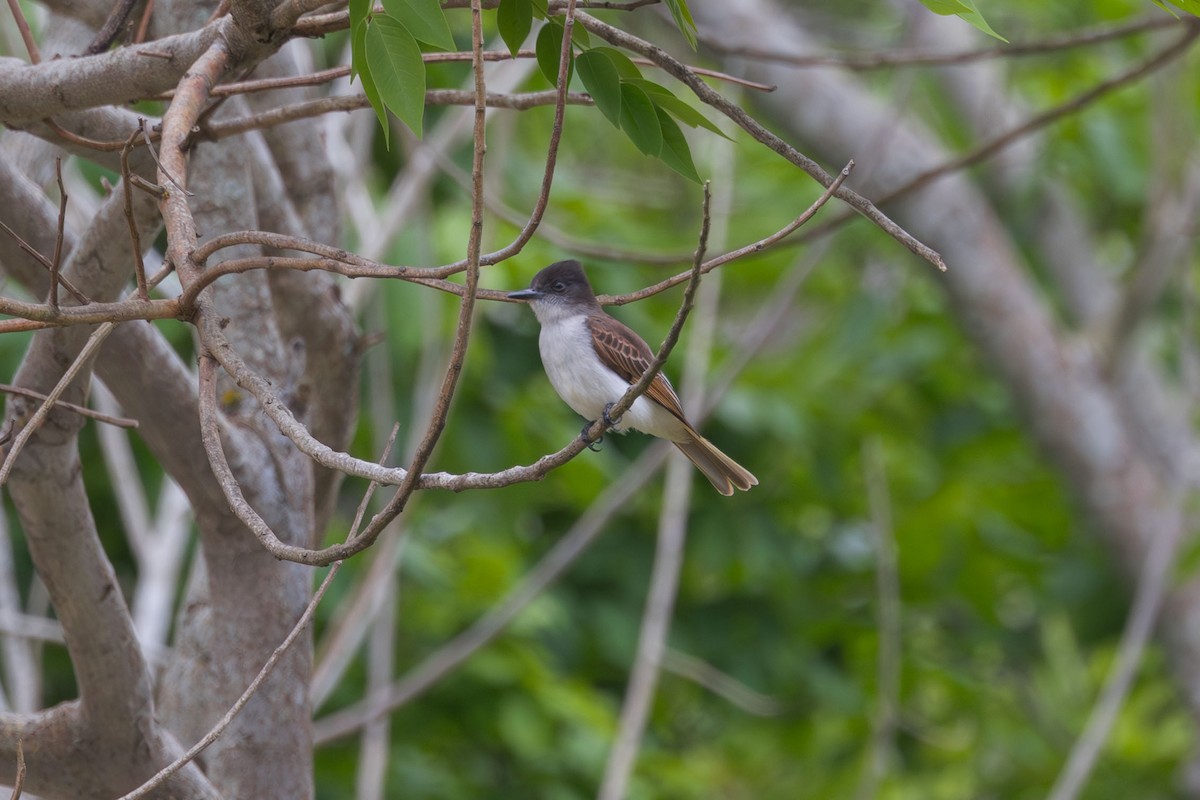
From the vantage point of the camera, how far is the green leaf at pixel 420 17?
1.82 m

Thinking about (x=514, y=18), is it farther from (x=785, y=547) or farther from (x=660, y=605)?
(x=785, y=547)

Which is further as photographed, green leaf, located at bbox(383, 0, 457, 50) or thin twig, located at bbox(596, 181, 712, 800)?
thin twig, located at bbox(596, 181, 712, 800)

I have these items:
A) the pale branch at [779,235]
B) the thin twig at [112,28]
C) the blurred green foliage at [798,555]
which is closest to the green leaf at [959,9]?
the pale branch at [779,235]

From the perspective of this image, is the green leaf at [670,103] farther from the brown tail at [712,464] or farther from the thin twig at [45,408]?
the brown tail at [712,464]

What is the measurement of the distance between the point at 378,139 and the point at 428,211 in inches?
43.2

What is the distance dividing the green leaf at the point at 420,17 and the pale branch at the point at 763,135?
0.35 m

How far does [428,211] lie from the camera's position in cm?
670

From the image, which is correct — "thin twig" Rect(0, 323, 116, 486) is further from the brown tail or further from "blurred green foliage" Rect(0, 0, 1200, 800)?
"blurred green foliage" Rect(0, 0, 1200, 800)

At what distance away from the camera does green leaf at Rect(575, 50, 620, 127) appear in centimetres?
206

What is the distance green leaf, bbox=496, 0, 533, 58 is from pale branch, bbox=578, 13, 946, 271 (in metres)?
0.14

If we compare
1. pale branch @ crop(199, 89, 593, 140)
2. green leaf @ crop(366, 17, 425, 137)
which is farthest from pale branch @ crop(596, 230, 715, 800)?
green leaf @ crop(366, 17, 425, 137)

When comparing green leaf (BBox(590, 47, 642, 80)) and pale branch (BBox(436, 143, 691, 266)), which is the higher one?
green leaf (BBox(590, 47, 642, 80))

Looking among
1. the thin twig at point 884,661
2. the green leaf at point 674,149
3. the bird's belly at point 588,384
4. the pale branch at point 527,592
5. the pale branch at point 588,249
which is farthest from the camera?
the thin twig at point 884,661

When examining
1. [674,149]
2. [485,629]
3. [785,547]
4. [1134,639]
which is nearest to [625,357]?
[674,149]
